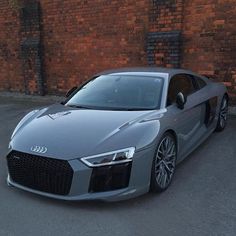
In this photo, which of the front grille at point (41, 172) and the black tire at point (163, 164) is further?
the black tire at point (163, 164)

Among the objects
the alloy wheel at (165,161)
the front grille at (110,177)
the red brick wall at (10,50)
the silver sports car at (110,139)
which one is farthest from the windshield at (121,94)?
the red brick wall at (10,50)

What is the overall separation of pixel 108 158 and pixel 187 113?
170cm

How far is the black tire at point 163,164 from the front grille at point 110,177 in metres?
0.38

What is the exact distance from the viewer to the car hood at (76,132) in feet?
11.0

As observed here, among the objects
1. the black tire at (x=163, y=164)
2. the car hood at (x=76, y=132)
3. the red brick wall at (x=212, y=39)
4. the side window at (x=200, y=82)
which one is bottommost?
the black tire at (x=163, y=164)

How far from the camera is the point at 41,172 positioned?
3.40 metres

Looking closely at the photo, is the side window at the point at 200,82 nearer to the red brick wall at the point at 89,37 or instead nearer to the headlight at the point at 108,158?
the headlight at the point at 108,158

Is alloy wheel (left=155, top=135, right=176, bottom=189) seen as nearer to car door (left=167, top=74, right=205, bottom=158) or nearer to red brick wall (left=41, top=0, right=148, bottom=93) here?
car door (left=167, top=74, right=205, bottom=158)

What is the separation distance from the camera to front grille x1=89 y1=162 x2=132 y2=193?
326 cm

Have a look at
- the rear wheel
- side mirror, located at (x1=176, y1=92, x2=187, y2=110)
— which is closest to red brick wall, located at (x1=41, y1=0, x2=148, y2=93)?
the rear wheel


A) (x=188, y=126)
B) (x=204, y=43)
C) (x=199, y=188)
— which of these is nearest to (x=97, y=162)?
(x=199, y=188)

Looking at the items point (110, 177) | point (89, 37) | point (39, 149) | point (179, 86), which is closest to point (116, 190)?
point (110, 177)

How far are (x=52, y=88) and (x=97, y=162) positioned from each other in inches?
314

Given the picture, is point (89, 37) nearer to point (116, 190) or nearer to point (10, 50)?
point (10, 50)
